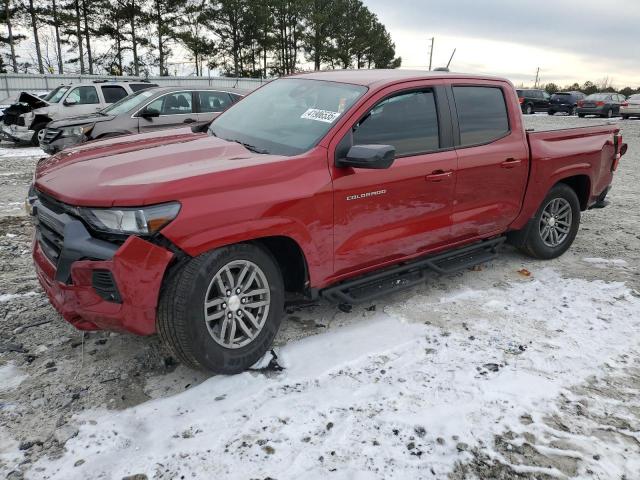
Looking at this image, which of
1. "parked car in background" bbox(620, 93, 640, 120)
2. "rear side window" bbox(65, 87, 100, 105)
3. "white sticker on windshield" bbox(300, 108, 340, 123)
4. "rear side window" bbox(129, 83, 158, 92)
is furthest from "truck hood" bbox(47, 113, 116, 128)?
"parked car in background" bbox(620, 93, 640, 120)

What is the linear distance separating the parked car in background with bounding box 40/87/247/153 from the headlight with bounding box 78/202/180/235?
6862 millimetres

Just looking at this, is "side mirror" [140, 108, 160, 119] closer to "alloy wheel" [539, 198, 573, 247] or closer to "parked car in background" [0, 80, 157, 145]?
"parked car in background" [0, 80, 157, 145]

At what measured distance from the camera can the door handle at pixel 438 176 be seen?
3.79m

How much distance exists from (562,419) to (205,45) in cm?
3945

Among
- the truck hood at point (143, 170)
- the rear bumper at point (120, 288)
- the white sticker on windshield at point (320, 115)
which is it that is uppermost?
the white sticker on windshield at point (320, 115)

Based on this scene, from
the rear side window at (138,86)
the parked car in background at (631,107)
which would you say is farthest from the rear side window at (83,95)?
the parked car in background at (631,107)

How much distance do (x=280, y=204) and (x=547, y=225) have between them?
3335mm

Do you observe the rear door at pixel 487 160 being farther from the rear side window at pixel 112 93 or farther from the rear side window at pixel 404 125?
the rear side window at pixel 112 93

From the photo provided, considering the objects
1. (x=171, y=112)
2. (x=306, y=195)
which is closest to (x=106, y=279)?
(x=306, y=195)

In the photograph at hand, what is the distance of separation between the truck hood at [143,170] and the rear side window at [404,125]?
0.72 metres

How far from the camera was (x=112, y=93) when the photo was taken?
1309 cm

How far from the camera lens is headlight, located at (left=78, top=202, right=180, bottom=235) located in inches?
104

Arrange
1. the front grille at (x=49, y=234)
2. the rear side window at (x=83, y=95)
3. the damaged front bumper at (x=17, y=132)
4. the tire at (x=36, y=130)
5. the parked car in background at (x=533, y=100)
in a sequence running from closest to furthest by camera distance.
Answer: the front grille at (x=49, y=234) → the rear side window at (x=83, y=95) → the tire at (x=36, y=130) → the damaged front bumper at (x=17, y=132) → the parked car in background at (x=533, y=100)

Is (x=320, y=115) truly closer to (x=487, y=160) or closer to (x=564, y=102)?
(x=487, y=160)
